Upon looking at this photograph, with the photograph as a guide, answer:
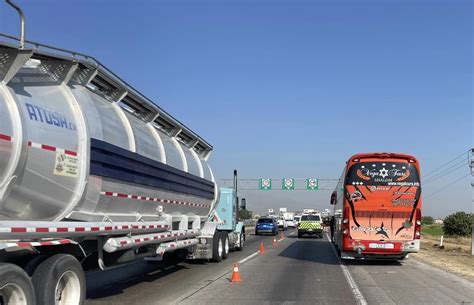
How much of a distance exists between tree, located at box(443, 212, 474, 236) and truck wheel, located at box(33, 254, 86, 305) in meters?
53.4

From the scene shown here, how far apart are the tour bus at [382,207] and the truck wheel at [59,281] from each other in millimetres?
12066

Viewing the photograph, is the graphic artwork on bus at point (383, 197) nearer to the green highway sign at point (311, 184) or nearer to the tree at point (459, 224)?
the tree at point (459, 224)

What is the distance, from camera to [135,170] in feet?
33.7

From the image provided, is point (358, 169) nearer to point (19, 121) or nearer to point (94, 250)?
point (94, 250)

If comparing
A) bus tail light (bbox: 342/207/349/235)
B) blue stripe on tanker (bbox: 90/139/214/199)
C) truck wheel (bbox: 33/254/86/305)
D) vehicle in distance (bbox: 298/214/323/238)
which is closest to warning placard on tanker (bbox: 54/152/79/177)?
blue stripe on tanker (bbox: 90/139/214/199)

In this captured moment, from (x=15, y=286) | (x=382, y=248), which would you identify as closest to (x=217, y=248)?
(x=382, y=248)

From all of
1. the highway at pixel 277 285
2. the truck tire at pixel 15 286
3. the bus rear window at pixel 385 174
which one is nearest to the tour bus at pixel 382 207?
the bus rear window at pixel 385 174

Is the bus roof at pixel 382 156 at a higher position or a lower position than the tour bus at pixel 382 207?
higher

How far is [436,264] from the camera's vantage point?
1947 centimetres

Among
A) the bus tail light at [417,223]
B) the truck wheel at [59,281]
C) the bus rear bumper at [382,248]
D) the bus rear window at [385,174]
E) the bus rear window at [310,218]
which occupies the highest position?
the bus rear window at [385,174]

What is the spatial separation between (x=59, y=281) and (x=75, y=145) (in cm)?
205

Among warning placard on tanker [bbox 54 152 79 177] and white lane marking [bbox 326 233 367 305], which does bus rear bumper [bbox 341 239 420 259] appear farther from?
warning placard on tanker [bbox 54 152 79 177]

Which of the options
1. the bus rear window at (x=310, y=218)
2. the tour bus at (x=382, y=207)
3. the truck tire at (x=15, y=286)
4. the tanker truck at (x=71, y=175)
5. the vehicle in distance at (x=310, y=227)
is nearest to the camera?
the truck tire at (x=15, y=286)

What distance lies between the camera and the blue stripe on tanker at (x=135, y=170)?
28.2ft
